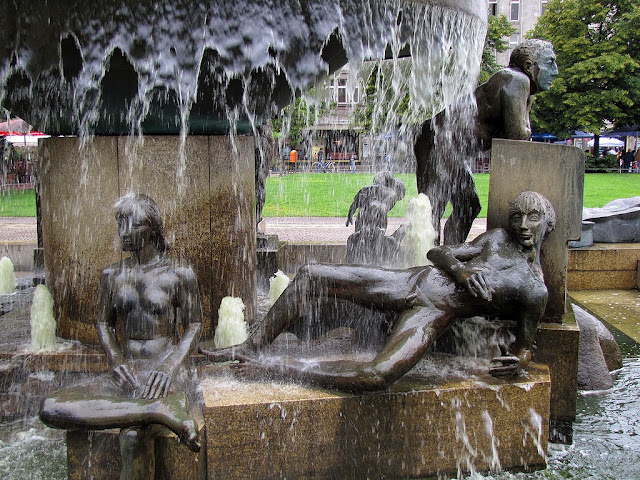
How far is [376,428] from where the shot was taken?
3576 millimetres

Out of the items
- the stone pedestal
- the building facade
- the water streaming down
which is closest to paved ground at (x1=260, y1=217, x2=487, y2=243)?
the water streaming down

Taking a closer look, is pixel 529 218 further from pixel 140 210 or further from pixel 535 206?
pixel 140 210

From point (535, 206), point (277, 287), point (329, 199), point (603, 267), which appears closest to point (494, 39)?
point (329, 199)

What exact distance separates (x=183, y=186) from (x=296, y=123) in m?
29.9

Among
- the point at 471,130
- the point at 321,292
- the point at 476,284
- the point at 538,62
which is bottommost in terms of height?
the point at 321,292

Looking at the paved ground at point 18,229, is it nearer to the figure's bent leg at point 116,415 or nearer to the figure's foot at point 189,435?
the figure's bent leg at point 116,415

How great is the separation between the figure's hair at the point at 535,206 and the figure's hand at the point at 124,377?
2398 millimetres

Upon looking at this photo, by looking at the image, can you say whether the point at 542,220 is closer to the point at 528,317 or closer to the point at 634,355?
the point at 528,317

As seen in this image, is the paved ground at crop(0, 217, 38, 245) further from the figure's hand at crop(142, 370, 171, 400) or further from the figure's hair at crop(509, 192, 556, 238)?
→ the figure's hair at crop(509, 192, 556, 238)

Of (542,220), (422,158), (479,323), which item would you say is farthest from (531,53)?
(479,323)

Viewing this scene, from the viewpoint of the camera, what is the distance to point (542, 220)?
13.4ft

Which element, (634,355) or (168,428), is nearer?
(168,428)

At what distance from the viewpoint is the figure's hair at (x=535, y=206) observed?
13.4 ft

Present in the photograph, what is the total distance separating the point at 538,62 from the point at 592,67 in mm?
37408
